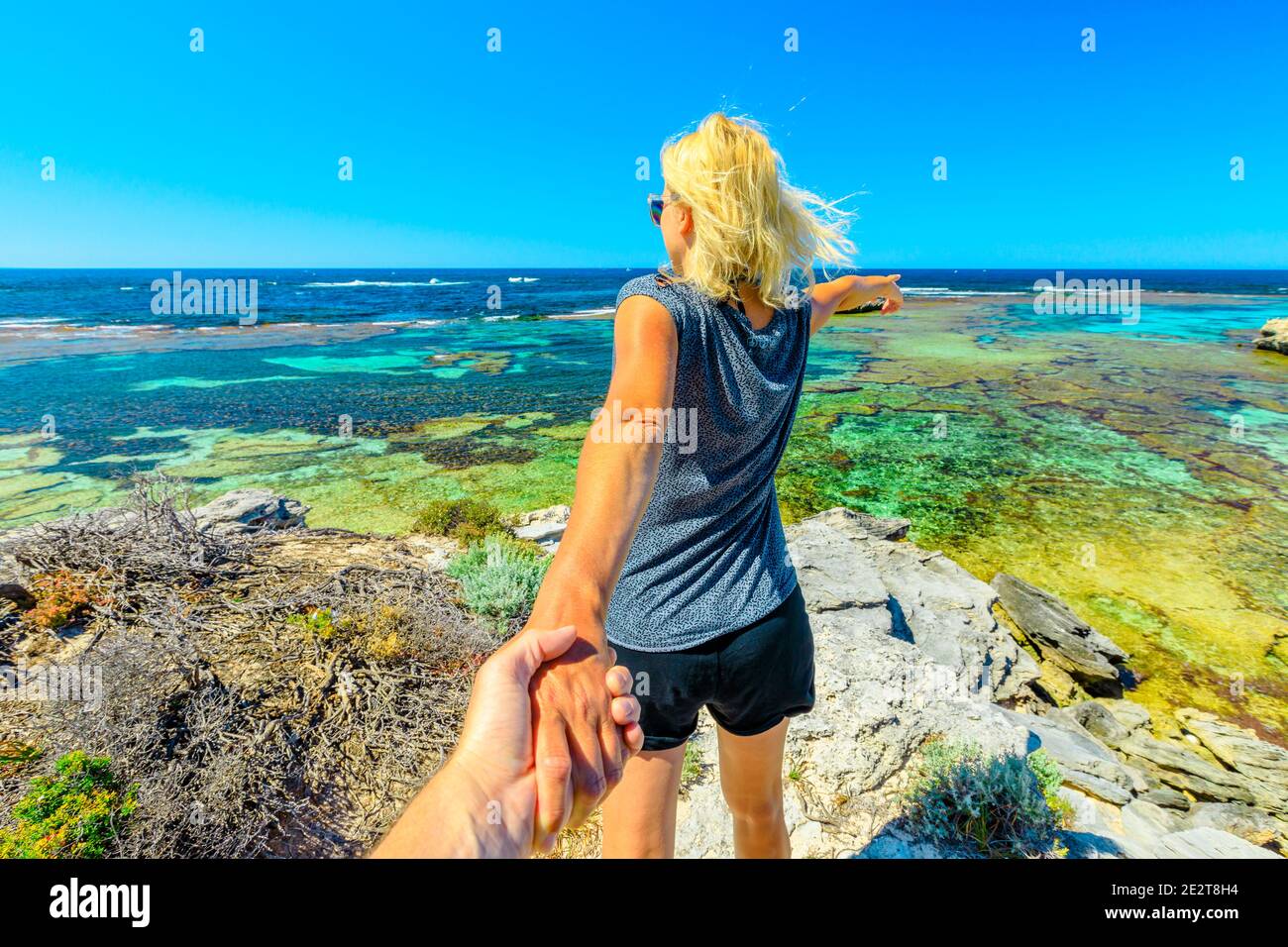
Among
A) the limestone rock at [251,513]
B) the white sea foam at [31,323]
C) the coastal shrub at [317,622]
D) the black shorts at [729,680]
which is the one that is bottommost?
the coastal shrub at [317,622]

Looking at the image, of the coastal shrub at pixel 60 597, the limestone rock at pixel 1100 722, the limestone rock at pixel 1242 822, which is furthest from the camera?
the limestone rock at pixel 1100 722

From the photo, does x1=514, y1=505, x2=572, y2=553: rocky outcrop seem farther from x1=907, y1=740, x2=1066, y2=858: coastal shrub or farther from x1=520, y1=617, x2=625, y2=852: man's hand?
x1=520, y1=617, x2=625, y2=852: man's hand

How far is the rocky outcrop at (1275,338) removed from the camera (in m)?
24.3

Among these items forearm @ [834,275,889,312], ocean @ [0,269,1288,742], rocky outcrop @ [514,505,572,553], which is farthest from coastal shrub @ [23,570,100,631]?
forearm @ [834,275,889,312]

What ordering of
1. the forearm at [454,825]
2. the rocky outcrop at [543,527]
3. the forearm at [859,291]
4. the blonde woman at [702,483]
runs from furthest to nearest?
the rocky outcrop at [543,527], the forearm at [859,291], the blonde woman at [702,483], the forearm at [454,825]

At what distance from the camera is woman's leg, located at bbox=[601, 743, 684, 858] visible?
195 centimetres

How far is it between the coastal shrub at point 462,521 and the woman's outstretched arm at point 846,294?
502 cm

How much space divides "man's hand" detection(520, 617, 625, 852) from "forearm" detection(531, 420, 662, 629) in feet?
0.16

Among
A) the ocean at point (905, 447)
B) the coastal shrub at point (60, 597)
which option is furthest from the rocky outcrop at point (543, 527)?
the coastal shrub at point (60, 597)

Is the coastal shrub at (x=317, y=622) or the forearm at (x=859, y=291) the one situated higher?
the forearm at (x=859, y=291)

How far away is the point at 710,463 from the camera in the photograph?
1754 mm

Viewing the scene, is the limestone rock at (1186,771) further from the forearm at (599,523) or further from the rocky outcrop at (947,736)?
the forearm at (599,523)

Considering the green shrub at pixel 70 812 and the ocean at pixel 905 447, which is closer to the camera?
the green shrub at pixel 70 812
